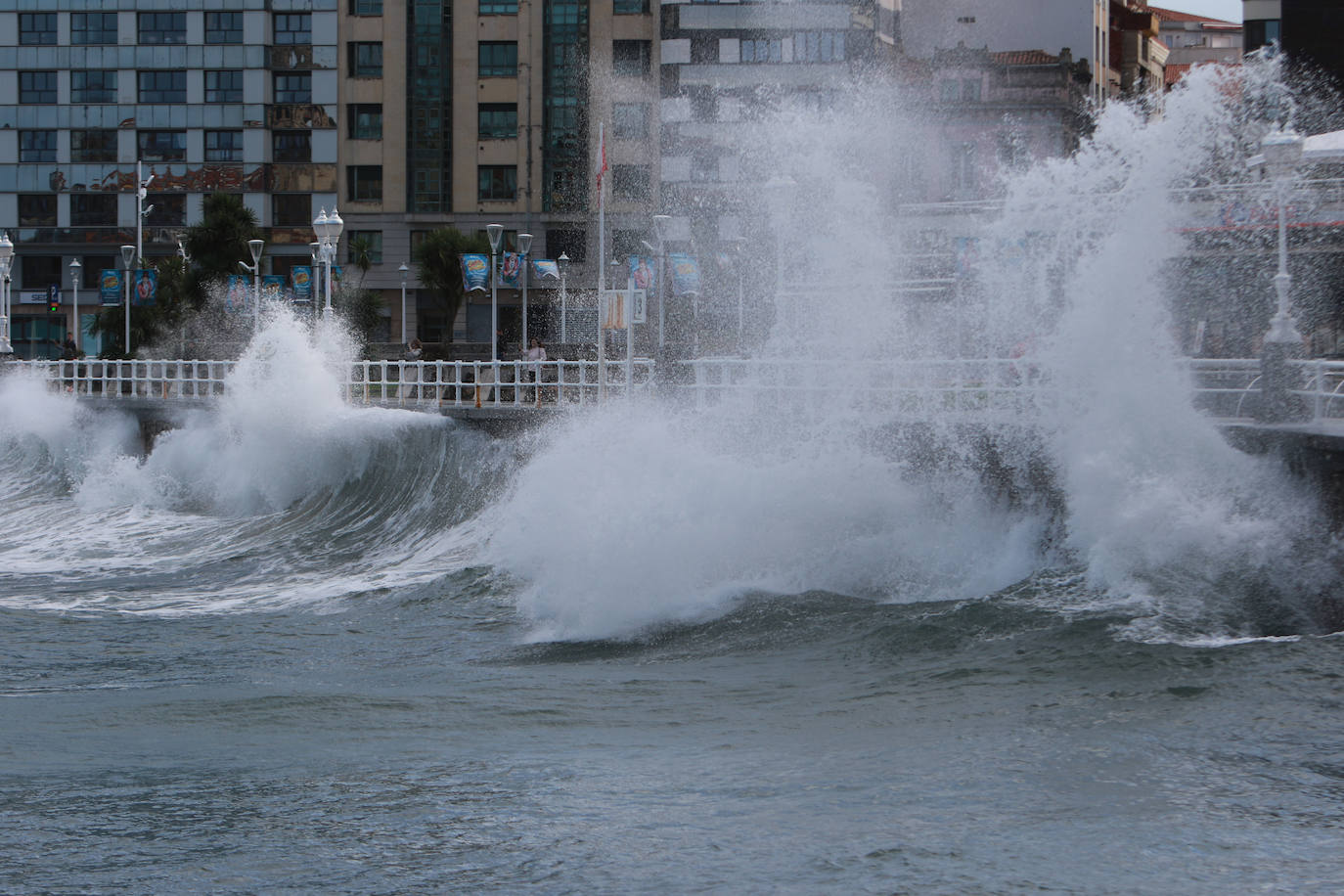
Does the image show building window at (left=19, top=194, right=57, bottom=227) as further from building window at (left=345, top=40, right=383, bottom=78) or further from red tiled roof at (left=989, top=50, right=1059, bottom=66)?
red tiled roof at (left=989, top=50, right=1059, bottom=66)

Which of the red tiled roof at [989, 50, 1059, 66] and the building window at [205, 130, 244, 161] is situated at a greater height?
the red tiled roof at [989, 50, 1059, 66]

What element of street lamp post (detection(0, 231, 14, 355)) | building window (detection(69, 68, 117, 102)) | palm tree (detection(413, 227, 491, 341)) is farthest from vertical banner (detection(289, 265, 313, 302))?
building window (detection(69, 68, 117, 102))

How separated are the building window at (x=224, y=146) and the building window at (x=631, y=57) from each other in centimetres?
1651

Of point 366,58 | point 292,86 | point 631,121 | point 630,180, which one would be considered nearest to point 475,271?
point 630,180

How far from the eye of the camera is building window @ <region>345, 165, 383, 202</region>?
72.6 meters

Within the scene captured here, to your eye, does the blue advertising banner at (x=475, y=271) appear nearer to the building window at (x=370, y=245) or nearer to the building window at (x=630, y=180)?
the building window at (x=630, y=180)

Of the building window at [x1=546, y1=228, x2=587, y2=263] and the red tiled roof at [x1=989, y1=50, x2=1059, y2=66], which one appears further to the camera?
the red tiled roof at [x1=989, y1=50, x2=1059, y2=66]

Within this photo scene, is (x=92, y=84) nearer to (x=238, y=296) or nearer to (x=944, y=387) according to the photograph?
(x=238, y=296)

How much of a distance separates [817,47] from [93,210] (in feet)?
104

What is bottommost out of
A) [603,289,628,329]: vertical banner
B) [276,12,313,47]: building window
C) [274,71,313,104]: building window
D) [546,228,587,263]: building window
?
[603,289,628,329]: vertical banner

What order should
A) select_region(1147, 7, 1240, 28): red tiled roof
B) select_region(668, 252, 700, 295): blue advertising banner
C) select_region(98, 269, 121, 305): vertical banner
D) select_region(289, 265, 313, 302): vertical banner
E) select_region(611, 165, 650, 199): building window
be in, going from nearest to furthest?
select_region(668, 252, 700, 295): blue advertising banner → select_region(98, 269, 121, 305): vertical banner → select_region(289, 265, 313, 302): vertical banner → select_region(611, 165, 650, 199): building window → select_region(1147, 7, 1240, 28): red tiled roof

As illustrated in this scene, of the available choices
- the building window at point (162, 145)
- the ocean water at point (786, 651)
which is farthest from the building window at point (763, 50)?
the ocean water at point (786, 651)

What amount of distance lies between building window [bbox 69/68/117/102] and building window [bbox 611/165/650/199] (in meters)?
23.2

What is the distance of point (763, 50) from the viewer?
66875mm
